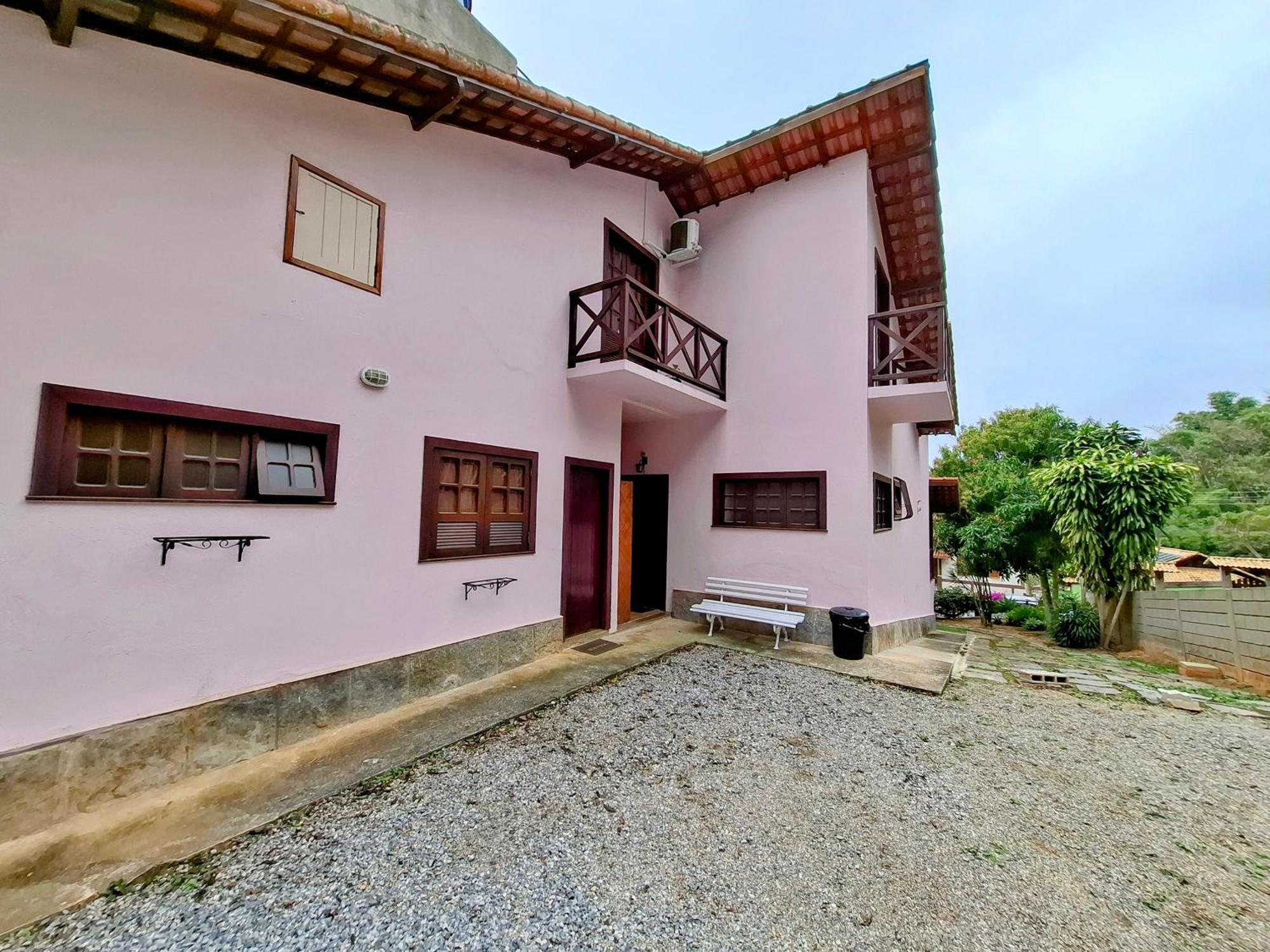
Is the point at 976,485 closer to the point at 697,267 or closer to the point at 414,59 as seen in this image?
the point at 697,267

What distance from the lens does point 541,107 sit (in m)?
5.10

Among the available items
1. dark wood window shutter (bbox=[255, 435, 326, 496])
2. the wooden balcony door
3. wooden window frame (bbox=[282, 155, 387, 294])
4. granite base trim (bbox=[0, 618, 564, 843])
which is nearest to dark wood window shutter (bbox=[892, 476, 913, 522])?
the wooden balcony door

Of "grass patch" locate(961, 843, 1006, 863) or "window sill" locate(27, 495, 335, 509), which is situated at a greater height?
"window sill" locate(27, 495, 335, 509)

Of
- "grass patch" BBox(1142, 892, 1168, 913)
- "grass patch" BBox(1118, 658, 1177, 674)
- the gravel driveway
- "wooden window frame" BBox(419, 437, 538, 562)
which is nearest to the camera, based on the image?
the gravel driveway

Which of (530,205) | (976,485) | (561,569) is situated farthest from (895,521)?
(976,485)

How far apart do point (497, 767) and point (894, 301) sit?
38.2 feet

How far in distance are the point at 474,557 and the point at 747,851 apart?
12.3ft

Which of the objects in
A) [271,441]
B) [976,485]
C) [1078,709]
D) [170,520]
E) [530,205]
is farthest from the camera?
[976,485]

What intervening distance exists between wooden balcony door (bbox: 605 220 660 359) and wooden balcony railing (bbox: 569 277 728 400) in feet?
0.05

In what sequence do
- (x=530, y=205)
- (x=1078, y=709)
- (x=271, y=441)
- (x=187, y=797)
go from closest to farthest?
(x=187, y=797), (x=271, y=441), (x=1078, y=709), (x=530, y=205)

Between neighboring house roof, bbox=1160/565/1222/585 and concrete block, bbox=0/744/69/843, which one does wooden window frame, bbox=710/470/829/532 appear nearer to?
concrete block, bbox=0/744/69/843

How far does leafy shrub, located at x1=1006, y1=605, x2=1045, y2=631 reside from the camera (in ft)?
52.3

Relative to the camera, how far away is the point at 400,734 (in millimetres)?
4066

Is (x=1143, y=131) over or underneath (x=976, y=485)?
over
